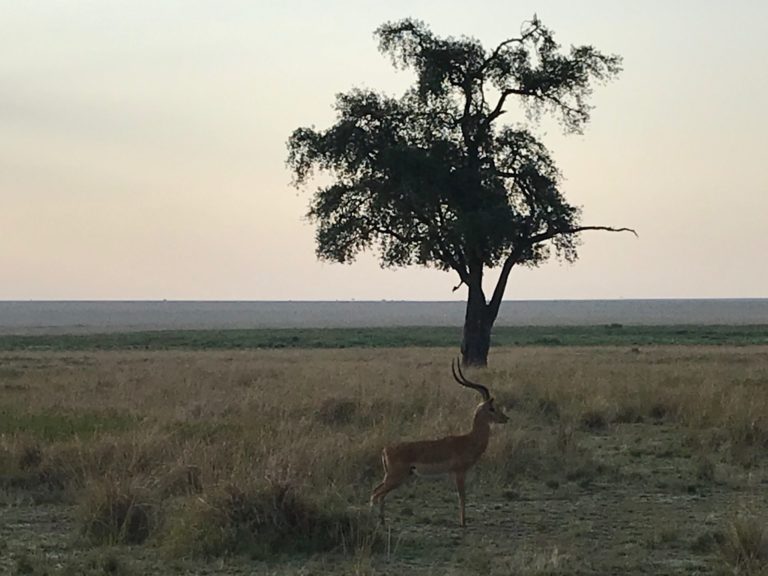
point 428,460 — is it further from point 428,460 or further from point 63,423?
point 63,423

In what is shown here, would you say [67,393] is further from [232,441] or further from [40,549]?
[40,549]

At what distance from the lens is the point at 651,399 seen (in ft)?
60.7

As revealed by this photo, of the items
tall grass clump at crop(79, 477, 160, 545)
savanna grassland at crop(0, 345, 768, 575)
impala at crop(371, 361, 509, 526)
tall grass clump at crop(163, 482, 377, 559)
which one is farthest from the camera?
impala at crop(371, 361, 509, 526)

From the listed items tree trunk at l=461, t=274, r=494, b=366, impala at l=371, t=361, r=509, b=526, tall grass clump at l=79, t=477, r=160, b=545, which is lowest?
tall grass clump at l=79, t=477, r=160, b=545

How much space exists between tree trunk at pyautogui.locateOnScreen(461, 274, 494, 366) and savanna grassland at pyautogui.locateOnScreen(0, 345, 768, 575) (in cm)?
Answer: 793

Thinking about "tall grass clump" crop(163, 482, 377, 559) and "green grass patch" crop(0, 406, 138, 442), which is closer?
"tall grass clump" crop(163, 482, 377, 559)

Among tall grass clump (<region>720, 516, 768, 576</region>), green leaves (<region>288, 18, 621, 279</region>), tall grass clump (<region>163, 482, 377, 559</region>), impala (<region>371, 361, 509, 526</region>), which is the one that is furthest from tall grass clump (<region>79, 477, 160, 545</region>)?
green leaves (<region>288, 18, 621, 279</region>)

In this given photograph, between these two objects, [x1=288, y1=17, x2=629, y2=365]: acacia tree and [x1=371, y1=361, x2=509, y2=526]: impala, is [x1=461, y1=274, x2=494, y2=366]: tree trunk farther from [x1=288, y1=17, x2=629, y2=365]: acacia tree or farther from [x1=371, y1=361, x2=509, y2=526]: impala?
[x1=371, y1=361, x2=509, y2=526]: impala

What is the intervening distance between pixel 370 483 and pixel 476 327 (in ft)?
56.1

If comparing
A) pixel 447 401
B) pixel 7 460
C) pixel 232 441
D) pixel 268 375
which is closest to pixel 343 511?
pixel 232 441

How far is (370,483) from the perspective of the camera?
480 inches

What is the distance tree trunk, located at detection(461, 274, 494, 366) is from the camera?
29.0 metres

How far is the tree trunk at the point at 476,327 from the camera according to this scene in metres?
29.0

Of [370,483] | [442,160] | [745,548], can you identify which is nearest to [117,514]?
[370,483]
